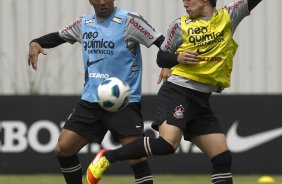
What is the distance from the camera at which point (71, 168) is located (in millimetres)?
8836

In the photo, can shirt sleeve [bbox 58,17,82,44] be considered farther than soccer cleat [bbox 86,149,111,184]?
Yes

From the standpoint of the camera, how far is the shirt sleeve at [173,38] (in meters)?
8.17

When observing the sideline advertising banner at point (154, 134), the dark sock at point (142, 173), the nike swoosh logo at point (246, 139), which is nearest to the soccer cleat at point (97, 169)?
the dark sock at point (142, 173)

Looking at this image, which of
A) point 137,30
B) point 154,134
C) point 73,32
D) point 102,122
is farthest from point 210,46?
point 154,134

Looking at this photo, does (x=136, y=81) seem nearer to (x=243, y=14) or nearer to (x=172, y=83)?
(x=172, y=83)

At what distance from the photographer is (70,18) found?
14.4 metres

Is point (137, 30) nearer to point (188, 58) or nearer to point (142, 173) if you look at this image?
point (188, 58)

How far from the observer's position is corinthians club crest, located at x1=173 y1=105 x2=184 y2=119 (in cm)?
806

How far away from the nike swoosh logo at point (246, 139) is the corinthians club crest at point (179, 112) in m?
4.26

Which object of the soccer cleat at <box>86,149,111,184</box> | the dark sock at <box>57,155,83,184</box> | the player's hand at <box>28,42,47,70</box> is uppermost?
the player's hand at <box>28,42,47,70</box>

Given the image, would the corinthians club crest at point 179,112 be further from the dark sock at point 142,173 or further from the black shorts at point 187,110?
the dark sock at point 142,173

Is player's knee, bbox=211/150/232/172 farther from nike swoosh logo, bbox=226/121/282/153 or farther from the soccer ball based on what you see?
nike swoosh logo, bbox=226/121/282/153

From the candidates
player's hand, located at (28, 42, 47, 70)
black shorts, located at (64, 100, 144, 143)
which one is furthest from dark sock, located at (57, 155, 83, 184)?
player's hand, located at (28, 42, 47, 70)

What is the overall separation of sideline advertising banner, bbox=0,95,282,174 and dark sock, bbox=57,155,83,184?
10.5ft
